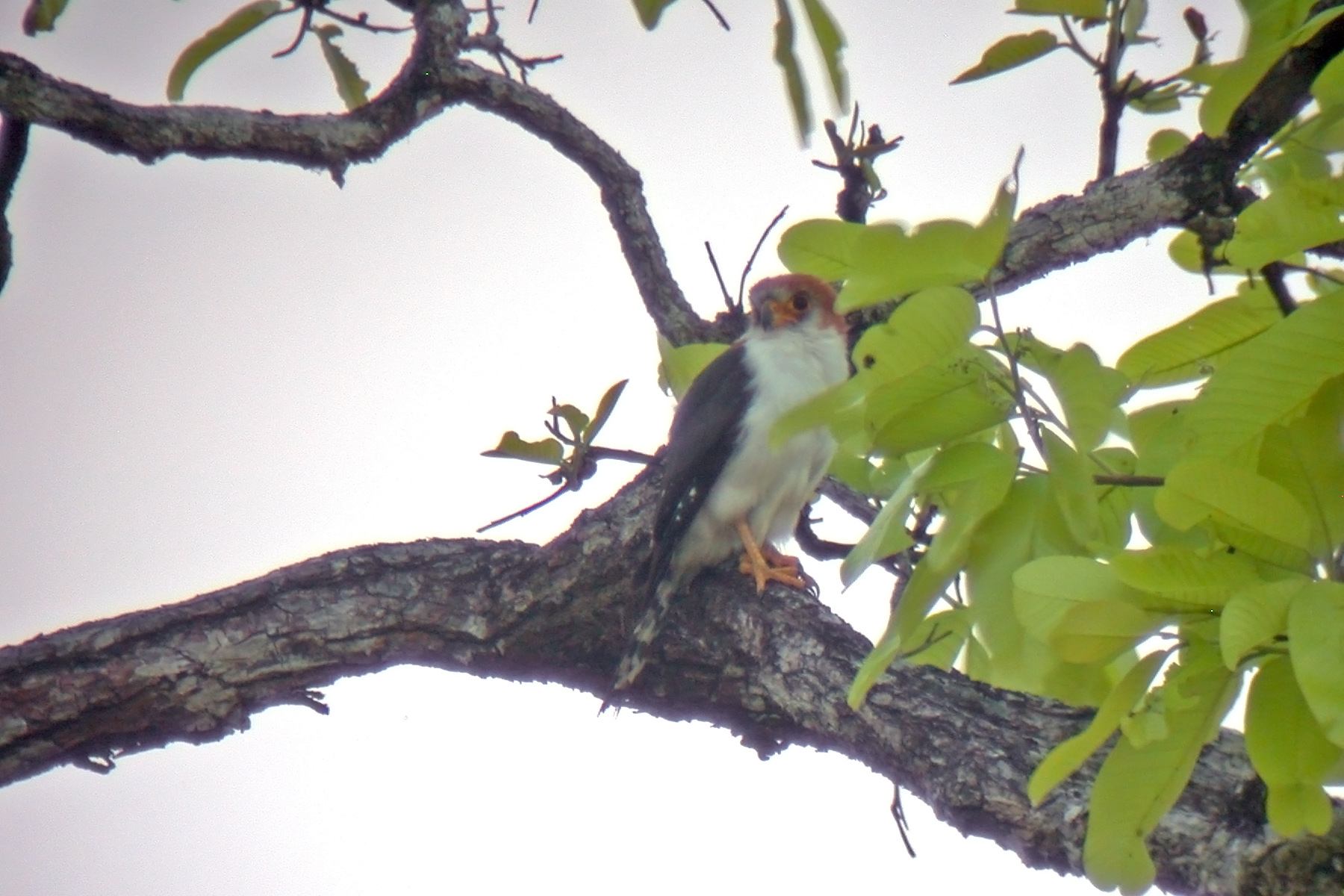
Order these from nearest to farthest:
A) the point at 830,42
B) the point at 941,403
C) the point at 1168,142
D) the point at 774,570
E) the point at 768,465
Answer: the point at 941,403, the point at 830,42, the point at 1168,142, the point at 774,570, the point at 768,465

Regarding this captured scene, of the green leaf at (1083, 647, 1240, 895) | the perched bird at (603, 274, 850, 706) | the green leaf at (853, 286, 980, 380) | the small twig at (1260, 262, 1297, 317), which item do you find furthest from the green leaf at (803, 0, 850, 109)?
the perched bird at (603, 274, 850, 706)

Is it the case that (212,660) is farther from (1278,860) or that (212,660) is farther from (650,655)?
(1278,860)

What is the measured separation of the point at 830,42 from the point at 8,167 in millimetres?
2146

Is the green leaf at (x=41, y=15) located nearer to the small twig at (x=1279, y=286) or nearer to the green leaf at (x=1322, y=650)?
the small twig at (x=1279, y=286)

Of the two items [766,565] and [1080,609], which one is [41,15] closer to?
[766,565]

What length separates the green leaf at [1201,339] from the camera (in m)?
1.88

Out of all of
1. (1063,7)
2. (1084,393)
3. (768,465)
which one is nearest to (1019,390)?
(1084,393)

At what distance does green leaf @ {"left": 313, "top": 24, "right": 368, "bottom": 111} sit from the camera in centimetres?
364

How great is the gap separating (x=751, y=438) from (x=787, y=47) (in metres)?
2.38

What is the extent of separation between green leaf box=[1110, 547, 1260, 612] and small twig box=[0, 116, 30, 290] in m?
Answer: 2.84

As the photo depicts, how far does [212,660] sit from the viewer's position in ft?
9.20

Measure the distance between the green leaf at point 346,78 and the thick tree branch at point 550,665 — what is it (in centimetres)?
141

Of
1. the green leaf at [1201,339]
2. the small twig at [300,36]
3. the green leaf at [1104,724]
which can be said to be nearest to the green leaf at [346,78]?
the small twig at [300,36]

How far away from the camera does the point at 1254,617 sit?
1.28 metres
